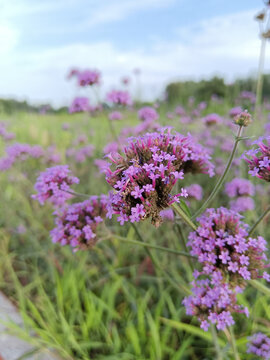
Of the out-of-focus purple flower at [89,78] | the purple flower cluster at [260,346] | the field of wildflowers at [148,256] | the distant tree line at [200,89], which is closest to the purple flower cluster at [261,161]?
the field of wildflowers at [148,256]

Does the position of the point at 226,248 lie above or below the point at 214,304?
above

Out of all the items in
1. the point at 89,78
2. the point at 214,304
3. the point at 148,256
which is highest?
the point at 89,78

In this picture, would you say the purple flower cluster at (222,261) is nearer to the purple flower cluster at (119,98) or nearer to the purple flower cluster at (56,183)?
the purple flower cluster at (56,183)

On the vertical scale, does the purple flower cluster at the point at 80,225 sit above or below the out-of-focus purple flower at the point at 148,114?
below

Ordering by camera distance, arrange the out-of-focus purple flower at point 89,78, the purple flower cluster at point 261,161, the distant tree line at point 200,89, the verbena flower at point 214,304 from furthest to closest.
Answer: the distant tree line at point 200,89, the out-of-focus purple flower at point 89,78, the verbena flower at point 214,304, the purple flower cluster at point 261,161

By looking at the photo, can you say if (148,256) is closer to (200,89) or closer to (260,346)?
(260,346)

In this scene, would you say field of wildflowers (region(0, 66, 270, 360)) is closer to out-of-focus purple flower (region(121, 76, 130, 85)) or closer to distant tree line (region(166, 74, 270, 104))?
out-of-focus purple flower (region(121, 76, 130, 85))

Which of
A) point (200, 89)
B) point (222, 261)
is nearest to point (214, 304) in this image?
point (222, 261)
